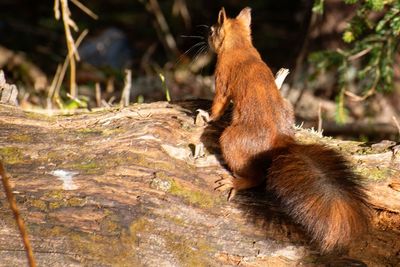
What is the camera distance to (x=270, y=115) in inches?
140

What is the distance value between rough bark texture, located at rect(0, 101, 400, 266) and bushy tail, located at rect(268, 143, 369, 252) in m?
0.22

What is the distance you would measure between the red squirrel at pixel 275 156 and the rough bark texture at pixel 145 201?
17 cm

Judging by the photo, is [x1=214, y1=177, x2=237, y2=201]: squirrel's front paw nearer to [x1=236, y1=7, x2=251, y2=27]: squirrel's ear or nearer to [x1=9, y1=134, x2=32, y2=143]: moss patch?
[x1=9, y1=134, x2=32, y2=143]: moss patch

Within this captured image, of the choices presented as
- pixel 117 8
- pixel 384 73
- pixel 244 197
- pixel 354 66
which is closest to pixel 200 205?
pixel 244 197

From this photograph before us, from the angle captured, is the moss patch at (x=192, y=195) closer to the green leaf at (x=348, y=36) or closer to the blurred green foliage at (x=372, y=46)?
the blurred green foliage at (x=372, y=46)

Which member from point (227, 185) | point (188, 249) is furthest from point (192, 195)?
point (188, 249)

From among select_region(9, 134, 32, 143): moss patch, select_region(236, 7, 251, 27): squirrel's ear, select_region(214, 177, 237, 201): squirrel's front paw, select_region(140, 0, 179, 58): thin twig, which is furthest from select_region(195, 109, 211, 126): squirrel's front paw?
select_region(140, 0, 179, 58): thin twig

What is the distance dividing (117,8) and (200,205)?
774 cm

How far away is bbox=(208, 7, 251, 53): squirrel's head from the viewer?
409 centimetres

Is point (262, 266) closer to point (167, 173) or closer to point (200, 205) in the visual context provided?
point (200, 205)

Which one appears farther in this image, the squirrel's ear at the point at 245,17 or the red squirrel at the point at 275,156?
the squirrel's ear at the point at 245,17

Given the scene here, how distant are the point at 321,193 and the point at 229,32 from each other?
57.6 inches

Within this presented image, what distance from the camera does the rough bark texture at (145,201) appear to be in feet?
10.1

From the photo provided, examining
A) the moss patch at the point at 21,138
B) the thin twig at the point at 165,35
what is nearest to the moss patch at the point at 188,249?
the moss patch at the point at 21,138
